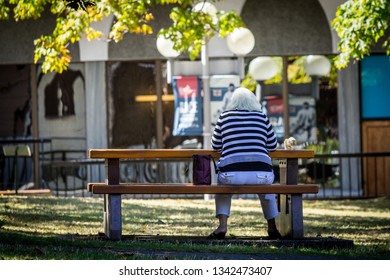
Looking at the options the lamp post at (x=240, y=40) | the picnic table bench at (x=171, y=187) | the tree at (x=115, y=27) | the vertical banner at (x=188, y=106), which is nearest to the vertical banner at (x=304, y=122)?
the vertical banner at (x=188, y=106)

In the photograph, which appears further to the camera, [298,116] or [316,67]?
[298,116]

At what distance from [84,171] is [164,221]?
32.6 ft

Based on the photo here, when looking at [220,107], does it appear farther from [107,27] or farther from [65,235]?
[65,235]

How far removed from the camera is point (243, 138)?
37.5 ft

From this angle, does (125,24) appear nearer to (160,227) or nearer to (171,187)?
Result: (160,227)

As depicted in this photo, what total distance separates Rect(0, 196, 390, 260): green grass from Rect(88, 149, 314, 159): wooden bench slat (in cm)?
81

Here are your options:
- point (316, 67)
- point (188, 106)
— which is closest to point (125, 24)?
point (188, 106)

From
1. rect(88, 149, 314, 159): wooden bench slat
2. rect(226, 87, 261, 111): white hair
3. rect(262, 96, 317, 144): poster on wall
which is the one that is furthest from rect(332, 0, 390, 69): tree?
rect(262, 96, 317, 144): poster on wall

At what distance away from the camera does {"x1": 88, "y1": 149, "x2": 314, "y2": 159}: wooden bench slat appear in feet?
36.9

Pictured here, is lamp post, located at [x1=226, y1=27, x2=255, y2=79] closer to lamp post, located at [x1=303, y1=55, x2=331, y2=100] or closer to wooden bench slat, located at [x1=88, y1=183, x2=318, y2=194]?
lamp post, located at [x1=303, y1=55, x2=331, y2=100]

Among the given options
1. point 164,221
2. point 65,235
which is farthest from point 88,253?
point 164,221

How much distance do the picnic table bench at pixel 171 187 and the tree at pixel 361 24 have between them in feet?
19.8

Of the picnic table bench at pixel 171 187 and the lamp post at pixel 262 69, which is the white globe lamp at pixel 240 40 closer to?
the lamp post at pixel 262 69

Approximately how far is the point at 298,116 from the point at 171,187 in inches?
550
